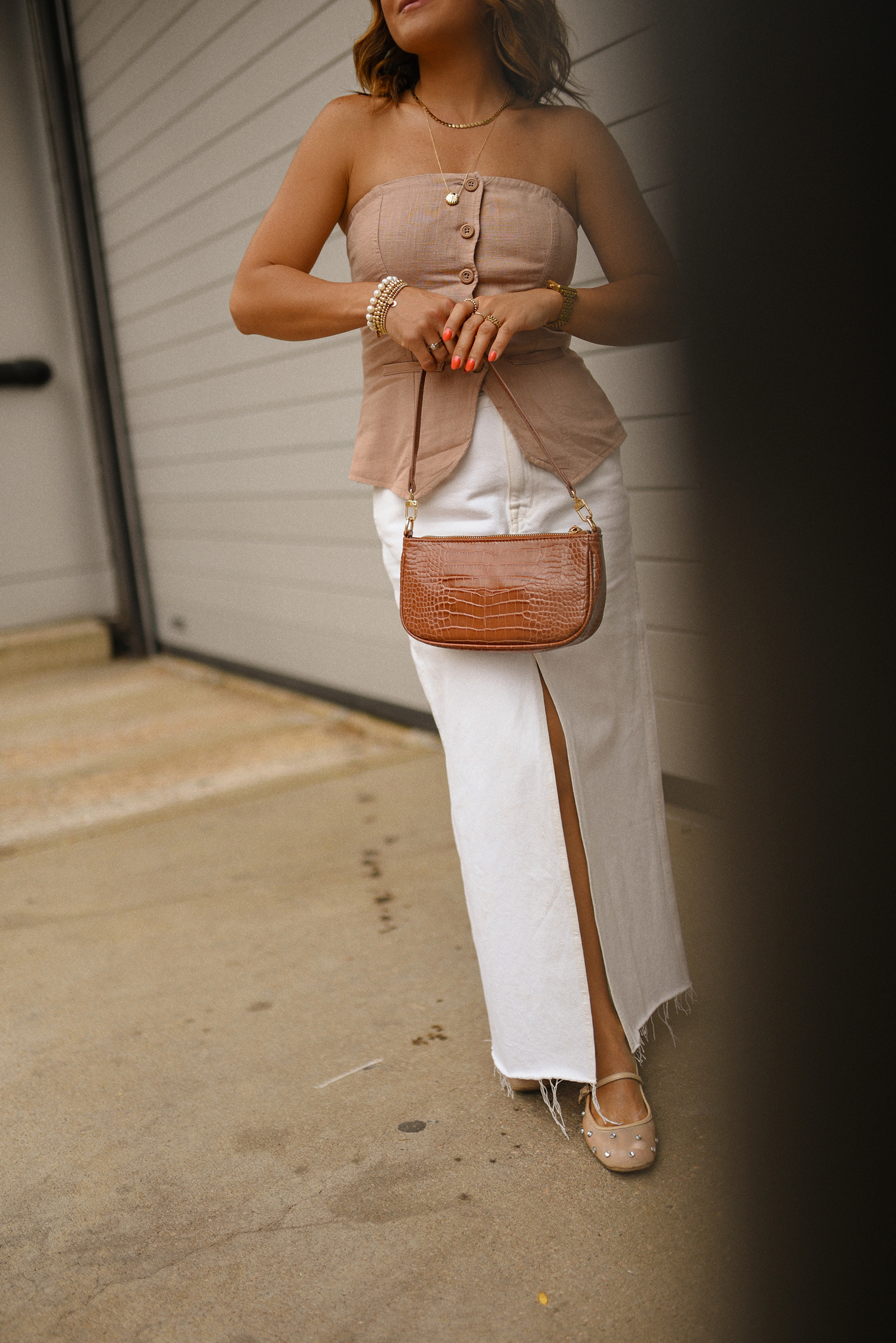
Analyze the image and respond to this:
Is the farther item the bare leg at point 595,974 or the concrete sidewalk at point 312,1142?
the bare leg at point 595,974

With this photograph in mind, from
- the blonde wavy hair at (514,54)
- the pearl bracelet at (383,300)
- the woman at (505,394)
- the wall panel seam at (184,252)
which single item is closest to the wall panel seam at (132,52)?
the wall panel seam at (184,252)

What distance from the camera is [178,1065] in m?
1.81

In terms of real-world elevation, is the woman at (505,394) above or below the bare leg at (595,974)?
above

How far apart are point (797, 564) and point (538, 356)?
126 centimetres

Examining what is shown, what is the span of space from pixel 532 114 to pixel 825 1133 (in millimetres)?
1436

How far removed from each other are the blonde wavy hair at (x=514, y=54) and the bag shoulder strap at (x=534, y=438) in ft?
1.32

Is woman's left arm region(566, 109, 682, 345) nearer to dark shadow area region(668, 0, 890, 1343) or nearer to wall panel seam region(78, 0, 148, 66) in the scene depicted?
dark shadow area region(668, 0, 890, 1343)

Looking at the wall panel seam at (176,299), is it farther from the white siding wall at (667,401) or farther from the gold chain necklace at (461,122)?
the white siding wall at (667,401)

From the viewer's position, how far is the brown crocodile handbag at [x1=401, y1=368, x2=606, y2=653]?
1.31 meters

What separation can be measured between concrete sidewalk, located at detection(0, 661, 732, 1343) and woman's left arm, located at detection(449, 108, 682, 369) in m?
0.69

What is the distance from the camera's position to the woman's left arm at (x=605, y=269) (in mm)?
1296

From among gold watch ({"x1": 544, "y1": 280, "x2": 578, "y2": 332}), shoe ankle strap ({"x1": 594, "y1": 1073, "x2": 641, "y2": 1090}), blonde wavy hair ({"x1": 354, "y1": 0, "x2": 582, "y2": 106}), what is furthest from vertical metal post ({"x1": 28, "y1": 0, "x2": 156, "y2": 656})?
shoe ankle strap ({"x1": 594, "y1": 1073, "x2": 641, "y2": 1090})

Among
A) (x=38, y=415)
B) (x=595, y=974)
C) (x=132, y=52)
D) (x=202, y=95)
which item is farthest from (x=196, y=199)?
(x=595, y=974)

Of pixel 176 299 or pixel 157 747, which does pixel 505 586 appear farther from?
pixel 176 299
